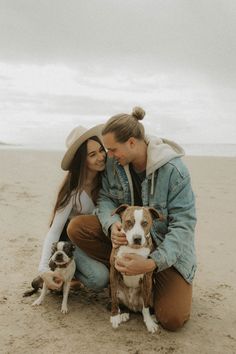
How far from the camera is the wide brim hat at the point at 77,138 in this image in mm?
4301

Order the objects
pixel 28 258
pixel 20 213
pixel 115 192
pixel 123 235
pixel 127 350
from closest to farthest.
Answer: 1. pixel 127 350
2. pixel 123 235
3. pixel 115 192
4. pixel 28 258
5. pixel 20 213

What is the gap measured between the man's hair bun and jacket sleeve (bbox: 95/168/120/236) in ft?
2.43

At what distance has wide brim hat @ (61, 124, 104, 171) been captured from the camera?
4301 millimetres

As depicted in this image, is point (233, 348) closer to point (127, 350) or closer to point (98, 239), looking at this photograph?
point (127, 350)

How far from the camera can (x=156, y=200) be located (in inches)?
162

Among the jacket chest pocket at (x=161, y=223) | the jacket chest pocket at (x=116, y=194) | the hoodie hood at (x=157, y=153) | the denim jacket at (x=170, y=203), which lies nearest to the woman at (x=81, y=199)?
the jacket chest pocket at (x=116, y=194)

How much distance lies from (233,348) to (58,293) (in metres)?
1.91

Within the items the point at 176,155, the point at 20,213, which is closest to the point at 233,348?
the point at 176,155

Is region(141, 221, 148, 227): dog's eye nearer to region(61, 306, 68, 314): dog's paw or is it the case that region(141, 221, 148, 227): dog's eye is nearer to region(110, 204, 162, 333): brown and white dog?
region(110, 204, 162, 333): brown and white dog

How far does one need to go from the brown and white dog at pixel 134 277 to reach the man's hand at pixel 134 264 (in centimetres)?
5

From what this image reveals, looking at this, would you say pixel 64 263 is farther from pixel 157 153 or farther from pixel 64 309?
pixel 157 153

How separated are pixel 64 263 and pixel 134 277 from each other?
711 mm

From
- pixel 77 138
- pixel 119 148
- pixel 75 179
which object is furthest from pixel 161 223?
pixel 77 138

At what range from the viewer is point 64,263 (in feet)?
13.8
